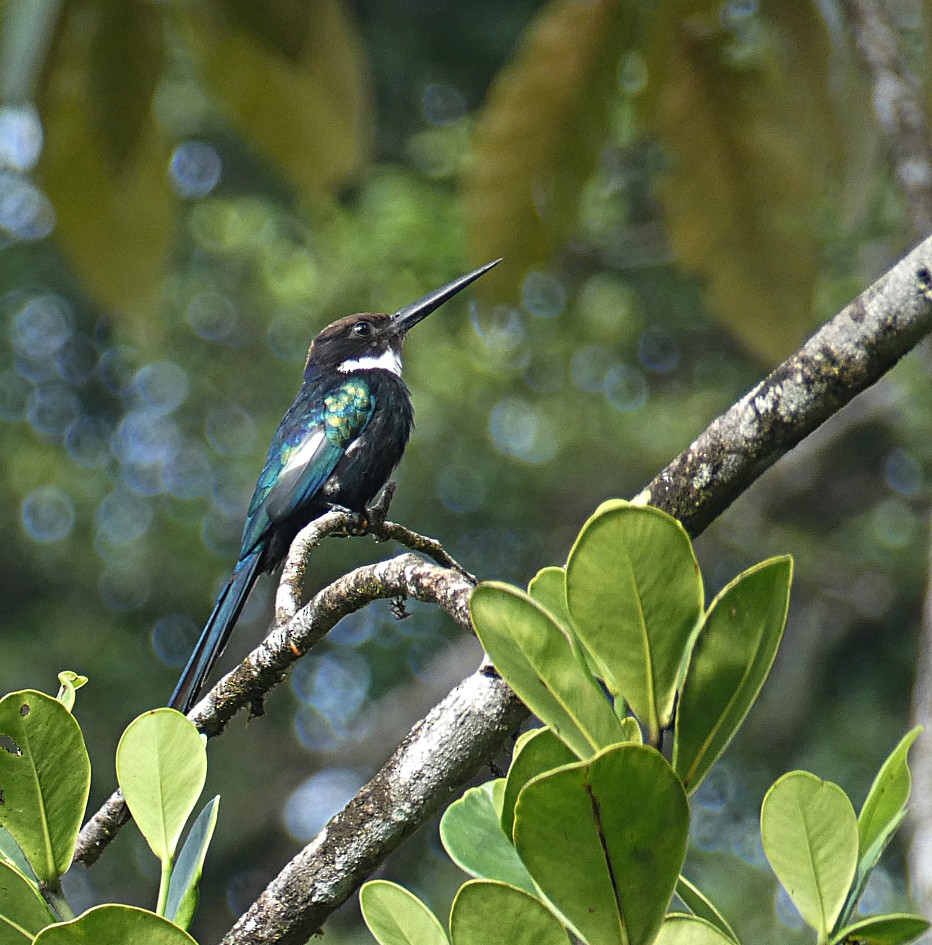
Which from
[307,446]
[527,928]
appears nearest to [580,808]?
[527,928]

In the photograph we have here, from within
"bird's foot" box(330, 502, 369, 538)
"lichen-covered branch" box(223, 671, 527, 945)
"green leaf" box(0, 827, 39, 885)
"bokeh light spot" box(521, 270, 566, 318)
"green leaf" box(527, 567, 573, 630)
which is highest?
"green leaf" box(527, 567, 573, 630)

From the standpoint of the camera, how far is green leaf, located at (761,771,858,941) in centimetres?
66

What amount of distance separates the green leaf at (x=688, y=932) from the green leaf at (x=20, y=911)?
0.33 m

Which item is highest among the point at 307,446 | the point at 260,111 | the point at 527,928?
the point at 260,111

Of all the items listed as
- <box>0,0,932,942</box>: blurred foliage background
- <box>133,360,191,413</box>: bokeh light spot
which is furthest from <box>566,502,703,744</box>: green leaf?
<box>133,360,191,413</box>: bokeh light spot

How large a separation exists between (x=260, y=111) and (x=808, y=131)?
2.00 feet

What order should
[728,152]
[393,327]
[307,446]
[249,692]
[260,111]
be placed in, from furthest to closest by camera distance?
[393,327], [307,446], [728,152], [260,111], [249,692]

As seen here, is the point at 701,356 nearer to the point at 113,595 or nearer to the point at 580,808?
the point at 113,595

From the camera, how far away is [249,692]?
1.07 m

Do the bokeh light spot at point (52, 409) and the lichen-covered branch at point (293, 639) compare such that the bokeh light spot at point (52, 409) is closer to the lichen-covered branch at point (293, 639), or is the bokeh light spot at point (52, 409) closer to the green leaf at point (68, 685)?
the lichen-covered branch at point (293, 639)

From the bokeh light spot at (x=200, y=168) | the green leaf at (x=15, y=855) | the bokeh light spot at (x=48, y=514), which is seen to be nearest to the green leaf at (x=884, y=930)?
the green leaf at (x=15, y=855)

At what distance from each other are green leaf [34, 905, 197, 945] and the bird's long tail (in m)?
1.01

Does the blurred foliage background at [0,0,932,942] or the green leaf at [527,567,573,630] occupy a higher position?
the green leaf at [527,567,573,630]

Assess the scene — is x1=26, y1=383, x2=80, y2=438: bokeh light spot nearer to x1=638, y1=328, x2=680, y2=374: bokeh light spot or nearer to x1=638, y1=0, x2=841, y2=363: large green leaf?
x1=638, y1=328, x2=680, y2=374: bokeh light spot
